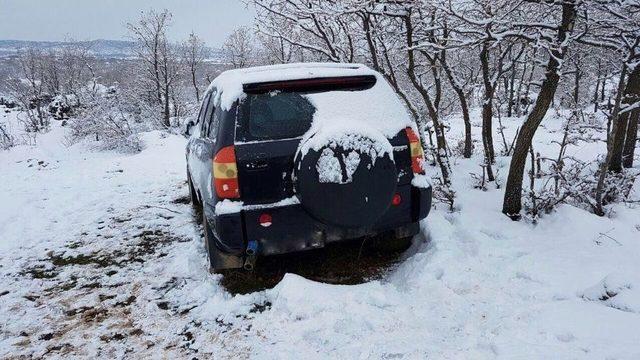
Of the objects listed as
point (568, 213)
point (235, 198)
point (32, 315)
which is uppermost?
point (235, 198)

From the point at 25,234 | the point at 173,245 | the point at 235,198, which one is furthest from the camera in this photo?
the point at 25,234

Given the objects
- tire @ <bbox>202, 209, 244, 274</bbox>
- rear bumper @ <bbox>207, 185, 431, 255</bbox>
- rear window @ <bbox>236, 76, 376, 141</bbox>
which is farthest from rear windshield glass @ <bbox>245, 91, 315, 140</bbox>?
tire @ <bbox>202, 209, 244, 274</bbox>

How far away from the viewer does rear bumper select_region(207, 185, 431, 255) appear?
11.2ft

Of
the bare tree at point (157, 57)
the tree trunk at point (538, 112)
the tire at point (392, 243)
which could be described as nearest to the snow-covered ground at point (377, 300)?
the tire at point (392, 243)

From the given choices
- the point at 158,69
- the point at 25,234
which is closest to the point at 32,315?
the point at 25,234

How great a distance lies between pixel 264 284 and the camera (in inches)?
157

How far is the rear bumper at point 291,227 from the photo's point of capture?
135 inches

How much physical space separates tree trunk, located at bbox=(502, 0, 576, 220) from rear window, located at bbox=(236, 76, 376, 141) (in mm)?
2444

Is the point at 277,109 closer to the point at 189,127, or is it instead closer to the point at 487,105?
the point at 189,127

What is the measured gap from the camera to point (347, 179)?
10.8 ft

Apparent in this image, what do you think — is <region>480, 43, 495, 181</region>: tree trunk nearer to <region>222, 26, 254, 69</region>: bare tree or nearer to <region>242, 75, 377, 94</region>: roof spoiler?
<region>242, 75, 377, 94</region>: roof spoiler

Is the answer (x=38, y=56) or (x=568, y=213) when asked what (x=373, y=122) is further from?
(x=38, y=56)

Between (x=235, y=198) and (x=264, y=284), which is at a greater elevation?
(x=235, y=198)

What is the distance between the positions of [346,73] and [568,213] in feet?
9.69
